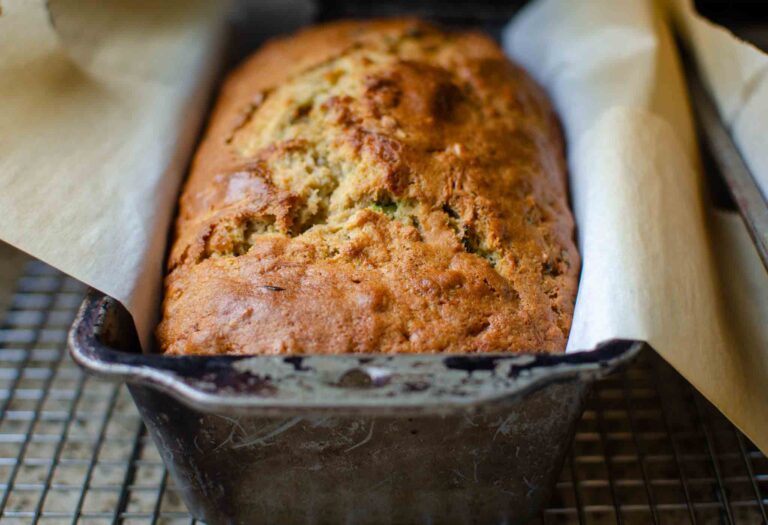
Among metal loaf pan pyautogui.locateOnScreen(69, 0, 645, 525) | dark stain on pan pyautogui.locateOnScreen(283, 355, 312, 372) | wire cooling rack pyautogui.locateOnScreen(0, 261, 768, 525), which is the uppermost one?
dark stain on pan pyautogui.locateOnScreen(283, 355, 312, 372)

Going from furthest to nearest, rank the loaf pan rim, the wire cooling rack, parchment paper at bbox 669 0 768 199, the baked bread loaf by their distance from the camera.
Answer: parchment paper at bbox 669 0 768 199, the wire cooling rack, the baked bread loaf, the loaf pan rim

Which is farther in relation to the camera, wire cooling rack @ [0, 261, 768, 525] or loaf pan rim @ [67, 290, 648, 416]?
wire cooling rack @ [0, 261, 768, 525]

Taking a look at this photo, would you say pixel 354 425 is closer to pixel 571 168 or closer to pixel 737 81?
pixel 571 168

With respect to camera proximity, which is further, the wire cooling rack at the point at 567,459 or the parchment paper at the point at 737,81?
A: the parchment paper at the point at 737,81

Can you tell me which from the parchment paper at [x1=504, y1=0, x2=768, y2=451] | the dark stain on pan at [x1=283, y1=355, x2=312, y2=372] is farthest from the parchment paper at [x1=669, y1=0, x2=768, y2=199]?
the dark stain on pan at [x1=283, y1=355, x2=312, y2=372]

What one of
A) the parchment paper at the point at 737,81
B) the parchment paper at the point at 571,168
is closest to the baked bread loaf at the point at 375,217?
the parchment paper at the point at 571,168

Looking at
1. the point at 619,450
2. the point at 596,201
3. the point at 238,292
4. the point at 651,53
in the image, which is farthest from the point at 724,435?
the point at 238,292

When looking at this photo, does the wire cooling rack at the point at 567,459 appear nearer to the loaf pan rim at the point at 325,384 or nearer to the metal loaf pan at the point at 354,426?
the metal loaf pan at the point at 354,426

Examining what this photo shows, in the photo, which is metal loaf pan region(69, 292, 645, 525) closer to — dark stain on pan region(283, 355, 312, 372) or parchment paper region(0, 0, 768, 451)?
dark stain on pan region(283, 355, 312, 372)

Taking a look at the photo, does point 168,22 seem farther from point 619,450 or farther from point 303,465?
point 619,450
